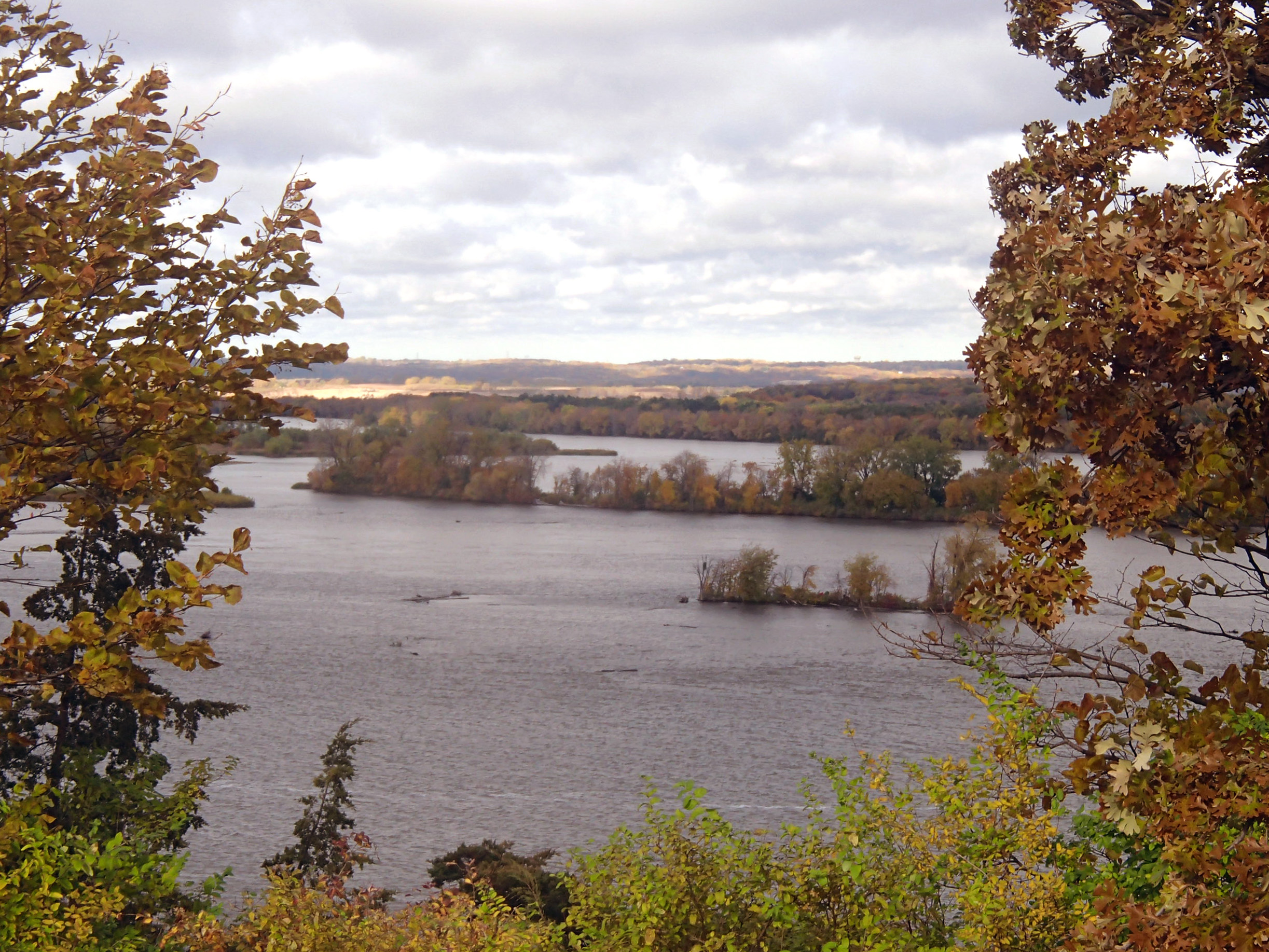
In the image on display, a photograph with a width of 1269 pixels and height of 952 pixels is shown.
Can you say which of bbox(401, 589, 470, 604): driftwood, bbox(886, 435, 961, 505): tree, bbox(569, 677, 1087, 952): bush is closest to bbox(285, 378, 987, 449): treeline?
bbox(886, 435, 961, 505): tree

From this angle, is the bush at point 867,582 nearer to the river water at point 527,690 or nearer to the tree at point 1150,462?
the river water at point 527,690

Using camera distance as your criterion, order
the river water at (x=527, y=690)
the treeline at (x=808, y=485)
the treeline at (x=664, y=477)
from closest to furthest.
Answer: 1. the river water at (x=527, y=690)
2. the treeline at (x=808, y=485)
3. the treeline at (x=664, y=477)

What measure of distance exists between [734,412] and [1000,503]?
119 metres

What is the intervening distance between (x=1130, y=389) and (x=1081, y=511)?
12.3 inches

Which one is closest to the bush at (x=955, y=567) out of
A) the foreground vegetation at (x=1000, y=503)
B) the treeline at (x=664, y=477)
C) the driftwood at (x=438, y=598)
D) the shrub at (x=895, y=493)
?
the treeline at (x=664, y=477)

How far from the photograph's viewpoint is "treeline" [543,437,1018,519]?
6228 cm

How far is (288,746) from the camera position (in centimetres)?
2209

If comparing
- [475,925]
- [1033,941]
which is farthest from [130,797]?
[1033,941]

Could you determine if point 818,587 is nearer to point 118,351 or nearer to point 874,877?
point 874,877

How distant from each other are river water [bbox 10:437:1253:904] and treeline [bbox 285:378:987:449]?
30931 millimetres

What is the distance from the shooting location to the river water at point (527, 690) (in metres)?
18.9

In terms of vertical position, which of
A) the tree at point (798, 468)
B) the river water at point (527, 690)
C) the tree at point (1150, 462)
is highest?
the tree at point (1150, 462)

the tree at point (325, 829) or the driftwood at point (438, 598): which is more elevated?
the tree at point (325, 829)

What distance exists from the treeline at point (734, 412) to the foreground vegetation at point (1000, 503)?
66.0 meters
